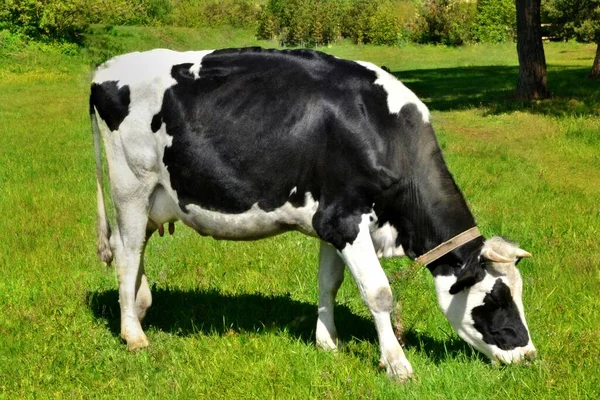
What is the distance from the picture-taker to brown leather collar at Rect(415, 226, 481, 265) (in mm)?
4844

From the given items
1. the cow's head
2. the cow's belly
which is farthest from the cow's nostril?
the cow's belly

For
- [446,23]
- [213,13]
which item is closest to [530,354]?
[446,23]

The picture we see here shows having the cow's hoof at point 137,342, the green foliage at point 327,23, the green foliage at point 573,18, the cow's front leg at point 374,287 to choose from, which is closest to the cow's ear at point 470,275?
the cow's front leg at point 374,287

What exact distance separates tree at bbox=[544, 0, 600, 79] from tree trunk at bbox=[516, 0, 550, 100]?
969 inches

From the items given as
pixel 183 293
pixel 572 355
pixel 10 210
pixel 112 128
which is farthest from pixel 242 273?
pixel 10 210

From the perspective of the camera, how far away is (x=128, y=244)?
5836 mm

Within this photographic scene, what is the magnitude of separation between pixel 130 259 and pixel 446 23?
→ 57.5 m

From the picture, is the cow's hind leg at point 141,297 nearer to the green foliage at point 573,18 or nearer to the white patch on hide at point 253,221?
the white patch on hide at point 253,221

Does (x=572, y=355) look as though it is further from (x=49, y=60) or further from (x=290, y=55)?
(x=49, y=60)

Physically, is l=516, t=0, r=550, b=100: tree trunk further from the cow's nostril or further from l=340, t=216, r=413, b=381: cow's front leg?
l=340, t=216, r=413, b=381: cow's front leg

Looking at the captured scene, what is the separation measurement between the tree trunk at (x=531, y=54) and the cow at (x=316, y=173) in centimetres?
1406

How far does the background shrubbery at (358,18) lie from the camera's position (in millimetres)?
44219

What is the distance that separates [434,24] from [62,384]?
5934cm

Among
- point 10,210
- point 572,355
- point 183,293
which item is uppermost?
point 572,355
